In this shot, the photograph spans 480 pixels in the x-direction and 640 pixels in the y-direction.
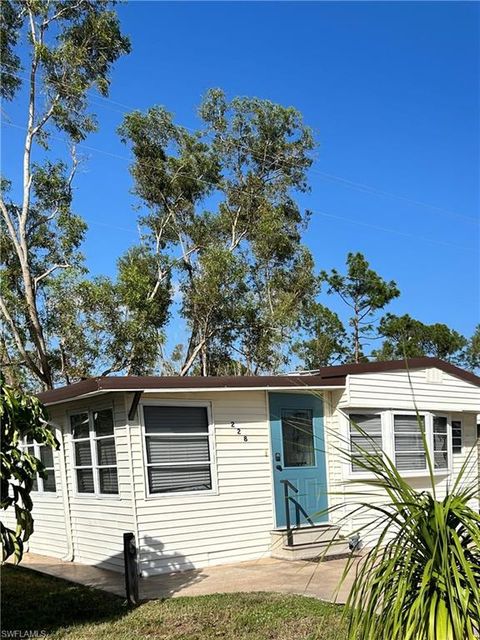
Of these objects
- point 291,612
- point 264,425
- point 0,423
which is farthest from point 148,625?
point 264,425

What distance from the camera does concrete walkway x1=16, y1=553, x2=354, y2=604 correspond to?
755 cm

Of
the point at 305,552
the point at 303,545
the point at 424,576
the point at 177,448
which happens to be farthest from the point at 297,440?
the point at 424,576

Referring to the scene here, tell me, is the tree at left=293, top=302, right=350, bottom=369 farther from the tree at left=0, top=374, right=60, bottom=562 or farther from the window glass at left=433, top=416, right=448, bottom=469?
the tree at left=0, top=374, right=60, bottom=562

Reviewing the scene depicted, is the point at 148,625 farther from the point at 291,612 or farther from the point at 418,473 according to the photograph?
the point at 418,473

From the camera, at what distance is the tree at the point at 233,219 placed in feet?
83.3

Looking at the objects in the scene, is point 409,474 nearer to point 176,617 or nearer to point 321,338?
point 176,617

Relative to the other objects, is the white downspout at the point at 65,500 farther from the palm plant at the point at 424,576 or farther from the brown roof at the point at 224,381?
the palm plant at the point at 424,576

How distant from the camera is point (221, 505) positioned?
9703 mm

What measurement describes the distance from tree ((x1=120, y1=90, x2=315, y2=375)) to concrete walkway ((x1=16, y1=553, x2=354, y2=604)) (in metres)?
15.3

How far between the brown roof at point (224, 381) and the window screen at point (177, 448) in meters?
0.46

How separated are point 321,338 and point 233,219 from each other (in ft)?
19.6

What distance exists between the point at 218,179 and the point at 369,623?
82.7 ft

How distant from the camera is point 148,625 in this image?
6156mm

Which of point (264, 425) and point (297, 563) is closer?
point (297, 563)
